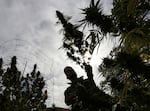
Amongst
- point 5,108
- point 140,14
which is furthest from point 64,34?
point 140,14

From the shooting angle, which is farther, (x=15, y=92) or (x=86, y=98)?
(x=15, y=92)

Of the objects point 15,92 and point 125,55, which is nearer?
point 125,55

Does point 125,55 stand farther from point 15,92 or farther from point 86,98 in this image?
point 15,92

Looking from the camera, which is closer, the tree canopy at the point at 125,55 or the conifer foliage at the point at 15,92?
the tree canopy at the point at 125,55

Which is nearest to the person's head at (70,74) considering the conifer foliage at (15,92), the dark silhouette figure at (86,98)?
the dark silhouette figure at (86,98)

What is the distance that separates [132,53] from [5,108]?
717cm

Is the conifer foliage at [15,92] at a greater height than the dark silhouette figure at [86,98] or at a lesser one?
greater

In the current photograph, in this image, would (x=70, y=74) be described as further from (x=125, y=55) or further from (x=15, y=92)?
(x=15, y=92)

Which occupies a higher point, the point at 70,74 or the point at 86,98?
the point at 70,74

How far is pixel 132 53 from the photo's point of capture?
4.80 m

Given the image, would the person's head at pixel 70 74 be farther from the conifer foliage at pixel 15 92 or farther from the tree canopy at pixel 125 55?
the conifer foliage at pixel 15 92

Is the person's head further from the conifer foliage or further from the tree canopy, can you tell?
the conifer foliage

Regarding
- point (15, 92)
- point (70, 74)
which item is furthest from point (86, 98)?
point (15, 92)

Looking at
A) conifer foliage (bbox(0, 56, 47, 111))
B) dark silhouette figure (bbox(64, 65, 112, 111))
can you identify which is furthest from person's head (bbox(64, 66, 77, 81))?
conifer foliage (bbox(0, 56, 47, 111))
